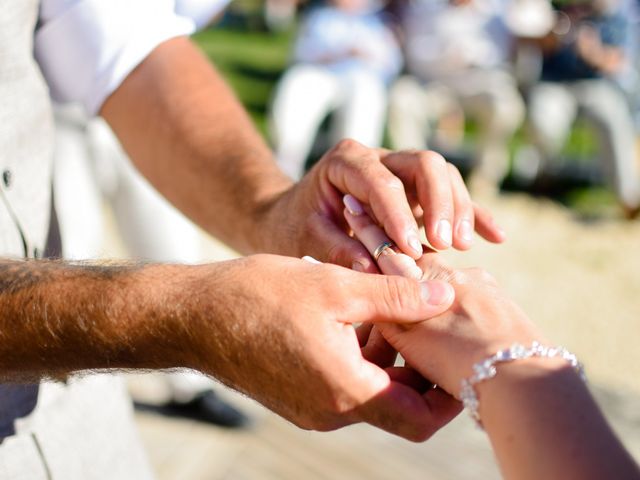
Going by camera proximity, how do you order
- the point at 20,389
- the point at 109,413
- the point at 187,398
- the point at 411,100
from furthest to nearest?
the point at 411,100 < the point at 187,398 < the point at 109,413 < the point at 20,389

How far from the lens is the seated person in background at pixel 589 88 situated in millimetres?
7316

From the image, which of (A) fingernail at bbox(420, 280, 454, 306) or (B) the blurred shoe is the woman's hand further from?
(B) the blurred shoe

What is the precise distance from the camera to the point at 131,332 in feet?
3.52

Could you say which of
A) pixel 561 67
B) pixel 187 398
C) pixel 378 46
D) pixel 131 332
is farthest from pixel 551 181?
pixel 131 332

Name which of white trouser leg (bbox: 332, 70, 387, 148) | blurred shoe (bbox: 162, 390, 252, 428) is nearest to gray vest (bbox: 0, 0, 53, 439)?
blurred shoe (bbox: 162, 390, 252, 428)

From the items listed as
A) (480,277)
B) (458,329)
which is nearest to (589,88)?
(480,277)

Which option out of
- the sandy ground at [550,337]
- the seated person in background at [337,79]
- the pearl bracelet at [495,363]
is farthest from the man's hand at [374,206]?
the seated person in background at [337,79]

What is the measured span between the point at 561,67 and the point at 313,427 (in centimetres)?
761

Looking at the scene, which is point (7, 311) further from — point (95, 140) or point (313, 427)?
point (95, 140)

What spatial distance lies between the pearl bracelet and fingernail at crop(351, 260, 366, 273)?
331mm

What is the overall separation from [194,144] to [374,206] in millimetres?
465

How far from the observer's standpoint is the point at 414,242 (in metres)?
1.37

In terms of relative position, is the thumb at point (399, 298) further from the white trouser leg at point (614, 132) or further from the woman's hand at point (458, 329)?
the white trouser leg at point (614, 132)

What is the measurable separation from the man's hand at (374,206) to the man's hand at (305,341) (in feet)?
0.93
